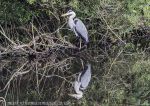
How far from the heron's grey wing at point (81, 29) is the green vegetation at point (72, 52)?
241 mm

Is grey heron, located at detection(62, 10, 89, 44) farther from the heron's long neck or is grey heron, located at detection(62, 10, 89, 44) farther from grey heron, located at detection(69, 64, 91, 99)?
grey heron, located at detection(69, 64, 91, 99)

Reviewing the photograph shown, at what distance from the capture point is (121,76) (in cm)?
699

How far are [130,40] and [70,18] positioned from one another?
1578mm

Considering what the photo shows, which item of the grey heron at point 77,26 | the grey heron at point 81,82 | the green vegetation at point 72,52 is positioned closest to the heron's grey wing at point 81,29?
the grey heron at point 77,26

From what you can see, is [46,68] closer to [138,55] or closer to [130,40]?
[138,55]

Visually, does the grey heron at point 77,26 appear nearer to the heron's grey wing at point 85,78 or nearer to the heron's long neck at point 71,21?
the heron's long neck at point 71,21

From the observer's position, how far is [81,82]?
21.6 ft

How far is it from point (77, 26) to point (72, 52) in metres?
0.51

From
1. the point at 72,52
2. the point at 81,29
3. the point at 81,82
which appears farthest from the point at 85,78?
the point at 72,52

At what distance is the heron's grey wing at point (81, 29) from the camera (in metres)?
8.07

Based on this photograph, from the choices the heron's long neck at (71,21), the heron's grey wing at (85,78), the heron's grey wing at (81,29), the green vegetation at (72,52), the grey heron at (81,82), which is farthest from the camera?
the heron's long neck at (71,21)

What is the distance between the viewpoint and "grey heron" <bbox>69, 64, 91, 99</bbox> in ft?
20.0

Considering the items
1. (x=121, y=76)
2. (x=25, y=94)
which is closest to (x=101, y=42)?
(x=121, y=76)

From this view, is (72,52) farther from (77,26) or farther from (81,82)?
(81,82)
